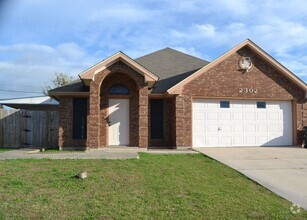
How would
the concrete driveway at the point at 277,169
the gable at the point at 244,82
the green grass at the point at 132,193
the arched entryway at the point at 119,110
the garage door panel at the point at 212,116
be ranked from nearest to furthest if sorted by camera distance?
the green grass at the point at 132,193 < the concrete driveway at the point at 277,169 < the arched entryway at the point at 119,110 < the gable at the point at 244,82 < the garage door panel at the point at 212,116

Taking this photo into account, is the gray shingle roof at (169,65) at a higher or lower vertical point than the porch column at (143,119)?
higher

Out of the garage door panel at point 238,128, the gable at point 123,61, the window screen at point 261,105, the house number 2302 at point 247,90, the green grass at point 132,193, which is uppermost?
the gable at point 123,61

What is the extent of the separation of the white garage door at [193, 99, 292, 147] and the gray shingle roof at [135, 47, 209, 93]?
1904 mm

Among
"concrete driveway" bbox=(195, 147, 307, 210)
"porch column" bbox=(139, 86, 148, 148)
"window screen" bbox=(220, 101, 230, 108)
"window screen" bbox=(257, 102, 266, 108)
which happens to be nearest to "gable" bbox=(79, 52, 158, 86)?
"porch column" bbox=(139, 86, 148, 148)

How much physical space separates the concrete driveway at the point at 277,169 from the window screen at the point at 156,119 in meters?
4.29

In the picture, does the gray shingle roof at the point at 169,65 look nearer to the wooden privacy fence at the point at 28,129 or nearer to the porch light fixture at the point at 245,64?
the porch light fixture at the point at 245,64

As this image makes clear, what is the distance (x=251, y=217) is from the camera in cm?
534

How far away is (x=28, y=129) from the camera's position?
1645 cm

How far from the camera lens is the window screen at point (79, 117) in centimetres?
1520

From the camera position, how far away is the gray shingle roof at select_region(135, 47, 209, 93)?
16.3 m

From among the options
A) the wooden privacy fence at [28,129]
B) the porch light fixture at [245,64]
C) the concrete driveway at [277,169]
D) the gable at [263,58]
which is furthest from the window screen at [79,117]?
the porch light fixture at [245,64]

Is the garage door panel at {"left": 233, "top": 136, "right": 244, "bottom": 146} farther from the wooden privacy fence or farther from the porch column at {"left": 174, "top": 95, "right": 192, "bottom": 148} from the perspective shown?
the wooden privacy fence

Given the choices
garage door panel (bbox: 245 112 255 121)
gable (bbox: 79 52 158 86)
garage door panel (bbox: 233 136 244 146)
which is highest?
gable (bbox: 79 52 158 86)

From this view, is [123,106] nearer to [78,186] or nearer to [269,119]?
[269,119]
